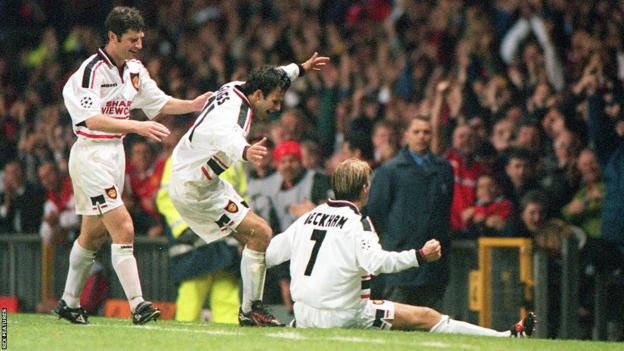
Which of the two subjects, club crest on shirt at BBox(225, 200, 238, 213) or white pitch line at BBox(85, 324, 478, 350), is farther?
club crest on shirt at BBox(225, 200, 238, 213)

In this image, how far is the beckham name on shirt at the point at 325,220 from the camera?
32.1 feet

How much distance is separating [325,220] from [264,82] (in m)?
1.11

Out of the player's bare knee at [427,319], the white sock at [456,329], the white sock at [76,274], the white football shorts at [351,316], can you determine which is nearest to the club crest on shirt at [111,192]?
the white sock at [76,274]

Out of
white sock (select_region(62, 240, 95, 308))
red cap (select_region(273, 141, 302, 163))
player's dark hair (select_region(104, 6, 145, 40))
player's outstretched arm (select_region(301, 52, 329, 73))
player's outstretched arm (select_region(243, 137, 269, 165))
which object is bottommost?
white sock (select_region(62, 240, 95, 308))

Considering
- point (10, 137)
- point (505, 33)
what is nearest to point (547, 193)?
point (505, 33)

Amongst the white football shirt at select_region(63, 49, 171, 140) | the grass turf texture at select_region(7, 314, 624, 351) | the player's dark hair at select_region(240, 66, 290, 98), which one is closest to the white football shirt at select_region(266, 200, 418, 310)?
the grass turf texture at select_region(7, 314, 624, 351)

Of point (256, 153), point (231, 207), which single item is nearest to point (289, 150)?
point (231, 207)

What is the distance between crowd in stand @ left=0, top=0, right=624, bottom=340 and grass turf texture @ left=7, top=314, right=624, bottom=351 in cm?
284

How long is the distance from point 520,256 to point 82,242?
3.65 m

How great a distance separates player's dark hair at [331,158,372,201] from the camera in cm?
987

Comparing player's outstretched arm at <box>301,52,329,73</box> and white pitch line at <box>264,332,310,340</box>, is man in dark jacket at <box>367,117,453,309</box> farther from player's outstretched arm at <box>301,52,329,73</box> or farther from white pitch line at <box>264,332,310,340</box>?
white pitch line at <box>264,332,310,340</box>

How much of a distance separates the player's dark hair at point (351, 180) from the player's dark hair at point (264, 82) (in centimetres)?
80

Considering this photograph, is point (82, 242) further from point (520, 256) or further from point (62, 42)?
point (62, 42)

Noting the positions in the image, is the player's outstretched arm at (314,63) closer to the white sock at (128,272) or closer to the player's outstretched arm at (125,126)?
the player's outstretched arm at (125,126)
